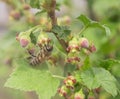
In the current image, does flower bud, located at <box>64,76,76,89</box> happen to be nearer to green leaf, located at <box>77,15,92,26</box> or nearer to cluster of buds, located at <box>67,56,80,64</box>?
cluster of buds, located at <box>67,56,80,64</box>

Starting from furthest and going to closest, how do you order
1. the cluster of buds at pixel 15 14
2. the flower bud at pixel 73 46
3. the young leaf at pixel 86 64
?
the cluster of buds at pixel 15 14 < the young leaf at pixel 86 64 < the flower bud at pixel 73 46

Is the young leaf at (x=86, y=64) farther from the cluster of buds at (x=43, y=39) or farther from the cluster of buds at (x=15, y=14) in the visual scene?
the cluster of buds at (x=15, y=14)

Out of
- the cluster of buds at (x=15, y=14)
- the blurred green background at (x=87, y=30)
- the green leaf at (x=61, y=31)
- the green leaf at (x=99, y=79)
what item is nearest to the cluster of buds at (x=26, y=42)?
the green leaf at (x=61, y=31)

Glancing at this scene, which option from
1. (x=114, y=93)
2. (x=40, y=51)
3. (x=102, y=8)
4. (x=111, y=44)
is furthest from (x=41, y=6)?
(x=102, y=8)

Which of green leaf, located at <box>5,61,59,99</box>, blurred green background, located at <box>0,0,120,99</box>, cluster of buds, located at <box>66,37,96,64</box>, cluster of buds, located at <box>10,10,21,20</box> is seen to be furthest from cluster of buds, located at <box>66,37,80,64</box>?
cluster of buds, located at <box>10,10,21,20</box>

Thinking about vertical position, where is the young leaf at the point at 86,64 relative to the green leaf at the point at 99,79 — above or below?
Answer: above

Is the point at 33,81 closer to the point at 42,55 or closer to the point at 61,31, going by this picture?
the point at 42,55

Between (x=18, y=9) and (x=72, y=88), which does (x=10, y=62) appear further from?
(x=72, y=88)
